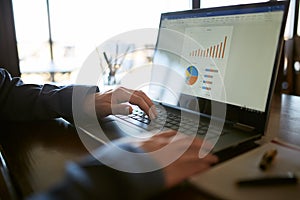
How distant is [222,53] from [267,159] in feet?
1.05

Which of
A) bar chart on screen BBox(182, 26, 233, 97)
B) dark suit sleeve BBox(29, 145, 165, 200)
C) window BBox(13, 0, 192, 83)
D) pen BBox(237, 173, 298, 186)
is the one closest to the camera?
dark suit sleeve BBox(29, 145, 165, 200)

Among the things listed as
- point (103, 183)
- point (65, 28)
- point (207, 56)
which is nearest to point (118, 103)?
point (207, 56)

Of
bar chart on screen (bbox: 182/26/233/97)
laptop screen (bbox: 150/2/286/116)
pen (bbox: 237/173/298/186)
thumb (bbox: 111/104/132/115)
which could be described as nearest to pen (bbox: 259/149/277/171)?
pen (bbox: 237/173/298/186)

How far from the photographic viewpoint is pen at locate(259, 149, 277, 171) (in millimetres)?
380

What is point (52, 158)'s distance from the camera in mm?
467

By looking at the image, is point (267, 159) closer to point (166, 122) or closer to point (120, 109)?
point (166, 122)

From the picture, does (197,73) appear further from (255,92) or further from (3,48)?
(3,48)

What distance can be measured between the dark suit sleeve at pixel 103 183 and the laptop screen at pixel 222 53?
1.21 feet

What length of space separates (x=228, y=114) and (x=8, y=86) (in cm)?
60

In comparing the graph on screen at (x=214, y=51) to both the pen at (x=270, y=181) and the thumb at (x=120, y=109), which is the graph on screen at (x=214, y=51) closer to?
the thumb at (x=120, y=109)

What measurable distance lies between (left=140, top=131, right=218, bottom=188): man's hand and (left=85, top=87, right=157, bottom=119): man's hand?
21 cm

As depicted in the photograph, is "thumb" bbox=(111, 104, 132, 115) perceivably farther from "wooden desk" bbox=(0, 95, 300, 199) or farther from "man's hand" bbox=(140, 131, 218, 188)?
"man's hand" bbox=(140, 131, 218, 188)

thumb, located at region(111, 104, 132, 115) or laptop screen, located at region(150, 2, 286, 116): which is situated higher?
laptop screen, located at region(150, 2, 286, 116)

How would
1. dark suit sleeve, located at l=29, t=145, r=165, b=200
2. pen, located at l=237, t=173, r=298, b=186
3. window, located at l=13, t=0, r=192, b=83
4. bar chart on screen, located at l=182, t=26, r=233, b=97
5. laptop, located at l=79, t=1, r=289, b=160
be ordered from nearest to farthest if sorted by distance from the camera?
1. dark suit sleeve, located at l=29, t=145, r=165, b=200
2. pen, located at l=237, t=173, r=298, b=186
3. laptop, located at l=79, t=1, r=289, b=160
4. bar chart on screen, located at l=182, t=26, r=233, b=97
5. window, located at l=13, t=0, r=192, b=83
